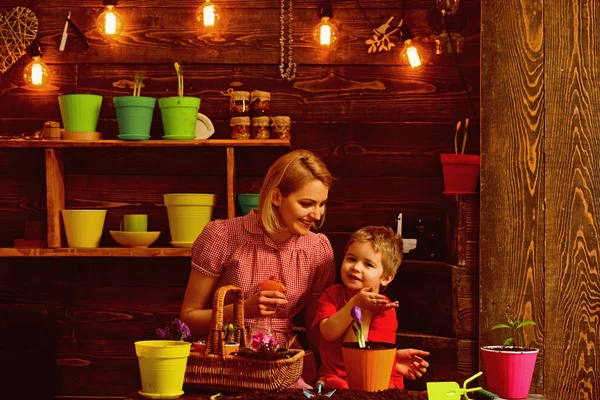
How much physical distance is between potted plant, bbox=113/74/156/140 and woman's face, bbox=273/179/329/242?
108 cm

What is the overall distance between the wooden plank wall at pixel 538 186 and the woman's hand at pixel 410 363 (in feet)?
1.01

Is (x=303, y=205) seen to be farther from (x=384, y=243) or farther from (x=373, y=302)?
(x=373, y=302)

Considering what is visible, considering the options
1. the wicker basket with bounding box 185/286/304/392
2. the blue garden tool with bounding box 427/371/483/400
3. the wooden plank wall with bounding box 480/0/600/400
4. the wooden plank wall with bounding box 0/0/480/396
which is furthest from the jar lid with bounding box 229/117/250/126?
the blue garden tool with bounding box 427/371/483/400

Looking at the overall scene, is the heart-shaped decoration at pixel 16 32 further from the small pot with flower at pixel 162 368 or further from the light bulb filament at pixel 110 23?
the small pot with flower at pixel 162 368

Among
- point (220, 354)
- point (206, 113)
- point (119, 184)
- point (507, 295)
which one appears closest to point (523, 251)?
point (507, 295)

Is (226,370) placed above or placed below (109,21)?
below

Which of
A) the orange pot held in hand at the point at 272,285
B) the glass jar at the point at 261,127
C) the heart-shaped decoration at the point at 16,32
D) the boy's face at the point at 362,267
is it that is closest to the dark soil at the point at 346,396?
the orange pot held in hand at the point at 272,285

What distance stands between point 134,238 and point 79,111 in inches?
24.6

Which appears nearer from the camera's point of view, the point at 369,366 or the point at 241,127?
the point at 369,366

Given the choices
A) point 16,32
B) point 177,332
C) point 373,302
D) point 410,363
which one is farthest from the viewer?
point 16,32

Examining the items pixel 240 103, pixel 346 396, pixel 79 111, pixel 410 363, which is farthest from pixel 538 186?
pixel 79 111

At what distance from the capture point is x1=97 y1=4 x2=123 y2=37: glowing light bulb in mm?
3770

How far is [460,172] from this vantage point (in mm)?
3473

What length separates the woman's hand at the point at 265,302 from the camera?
2.58m
